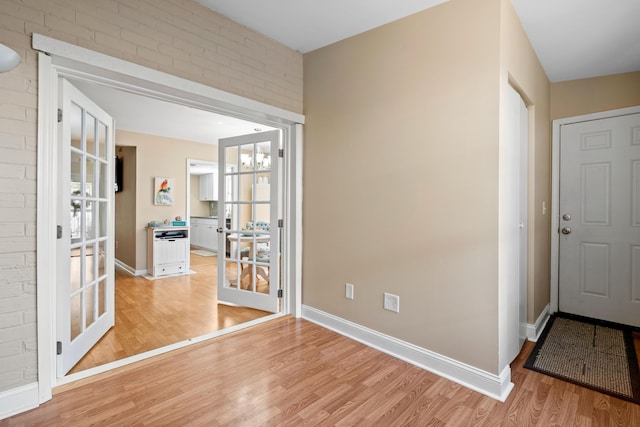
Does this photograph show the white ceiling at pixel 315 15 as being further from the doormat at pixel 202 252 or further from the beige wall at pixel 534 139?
the doormat at pixel 202 252

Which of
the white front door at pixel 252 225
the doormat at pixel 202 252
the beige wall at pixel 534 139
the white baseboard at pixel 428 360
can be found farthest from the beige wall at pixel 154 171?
the beige wall at pixel 534 139

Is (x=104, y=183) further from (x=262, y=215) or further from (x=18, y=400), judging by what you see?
(x=18, y=400)

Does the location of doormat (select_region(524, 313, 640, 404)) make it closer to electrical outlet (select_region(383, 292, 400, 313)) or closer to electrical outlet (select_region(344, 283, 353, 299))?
electrical outlet (select_region(383, 292, 400, 313))

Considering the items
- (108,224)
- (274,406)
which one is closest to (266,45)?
(108,224)

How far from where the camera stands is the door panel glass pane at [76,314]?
2.15m

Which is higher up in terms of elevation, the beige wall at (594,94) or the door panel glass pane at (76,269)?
the beige wall at (594,94)

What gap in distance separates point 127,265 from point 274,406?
4.88m

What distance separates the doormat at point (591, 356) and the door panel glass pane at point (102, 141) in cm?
372

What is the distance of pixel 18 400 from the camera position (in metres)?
1.65

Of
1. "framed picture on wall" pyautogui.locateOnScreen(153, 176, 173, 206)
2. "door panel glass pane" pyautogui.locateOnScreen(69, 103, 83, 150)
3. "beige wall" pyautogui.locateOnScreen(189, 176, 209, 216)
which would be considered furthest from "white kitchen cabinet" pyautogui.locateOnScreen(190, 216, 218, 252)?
"door panel glass pane" pyautogui.locateOnScreen(69, 103, 83, 150)

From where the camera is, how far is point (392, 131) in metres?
2.38

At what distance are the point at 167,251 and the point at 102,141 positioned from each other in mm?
2973

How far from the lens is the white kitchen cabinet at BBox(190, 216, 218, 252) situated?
25.5 feet

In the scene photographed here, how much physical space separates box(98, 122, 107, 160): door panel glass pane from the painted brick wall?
89 centimetres
